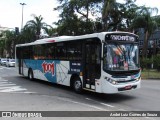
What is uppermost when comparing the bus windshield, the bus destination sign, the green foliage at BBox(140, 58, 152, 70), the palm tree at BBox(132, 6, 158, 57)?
the palm tree at BBox(132, 6, 158, 57)

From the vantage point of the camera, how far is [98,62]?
11641mm

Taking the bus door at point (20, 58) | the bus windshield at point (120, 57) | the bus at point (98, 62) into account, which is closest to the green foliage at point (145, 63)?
the bus door at point (20, 58)

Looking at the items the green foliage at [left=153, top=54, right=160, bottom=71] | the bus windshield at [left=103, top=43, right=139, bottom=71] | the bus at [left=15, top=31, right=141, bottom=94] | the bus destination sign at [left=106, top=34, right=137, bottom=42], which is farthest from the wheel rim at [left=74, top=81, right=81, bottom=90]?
the green foliage at [left=153, top=54, right=160, bottom=71]

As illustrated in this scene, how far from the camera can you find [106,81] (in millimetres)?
11148

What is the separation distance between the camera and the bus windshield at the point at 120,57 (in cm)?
1123

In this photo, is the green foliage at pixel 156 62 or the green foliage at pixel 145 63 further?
the green foliage at pixel 145 63

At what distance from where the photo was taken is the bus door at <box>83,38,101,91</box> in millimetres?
11688

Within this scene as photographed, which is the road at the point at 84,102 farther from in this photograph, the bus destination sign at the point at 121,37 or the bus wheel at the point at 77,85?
the bus destination sign at the point at 121,37

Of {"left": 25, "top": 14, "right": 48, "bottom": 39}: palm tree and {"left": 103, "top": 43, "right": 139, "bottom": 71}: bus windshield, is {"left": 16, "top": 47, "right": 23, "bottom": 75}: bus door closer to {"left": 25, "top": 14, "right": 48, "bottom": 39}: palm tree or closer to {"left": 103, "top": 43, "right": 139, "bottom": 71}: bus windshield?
{"left": 103, "top": 43, "right": 139, "bottom": 71}: bus windshield

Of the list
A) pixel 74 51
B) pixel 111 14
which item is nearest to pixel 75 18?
pixel 111 14

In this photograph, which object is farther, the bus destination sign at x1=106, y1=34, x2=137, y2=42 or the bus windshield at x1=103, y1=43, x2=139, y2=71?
the bus destination sign at x1=106, y1=34, x2=137, y2=42

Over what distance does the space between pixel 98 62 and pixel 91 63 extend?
604mm

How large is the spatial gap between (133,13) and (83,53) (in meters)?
29.3

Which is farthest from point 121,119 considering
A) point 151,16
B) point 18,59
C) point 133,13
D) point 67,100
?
point 133,13
